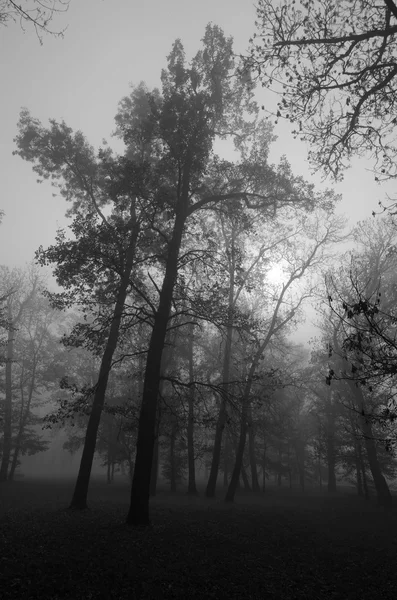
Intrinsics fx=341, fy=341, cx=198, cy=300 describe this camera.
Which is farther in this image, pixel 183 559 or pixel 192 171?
pixel 192 171

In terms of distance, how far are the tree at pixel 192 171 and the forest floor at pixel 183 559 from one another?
68.1 inches

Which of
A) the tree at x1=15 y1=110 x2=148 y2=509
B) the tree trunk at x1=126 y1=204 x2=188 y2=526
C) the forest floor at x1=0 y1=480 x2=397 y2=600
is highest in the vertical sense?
the tree at x1=15 y1=110 x2=148 y2=509

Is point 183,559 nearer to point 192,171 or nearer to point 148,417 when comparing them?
point 148,417

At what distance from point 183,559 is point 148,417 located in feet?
11.1

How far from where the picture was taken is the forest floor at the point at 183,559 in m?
5.83

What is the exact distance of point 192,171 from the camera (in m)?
11.2

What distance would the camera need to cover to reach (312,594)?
22.3 feet

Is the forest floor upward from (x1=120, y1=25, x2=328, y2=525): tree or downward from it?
downward

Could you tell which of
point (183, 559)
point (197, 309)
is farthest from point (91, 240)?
point (183, 559)

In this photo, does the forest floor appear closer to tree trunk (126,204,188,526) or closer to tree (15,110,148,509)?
tree trunk (126,204,188,526)

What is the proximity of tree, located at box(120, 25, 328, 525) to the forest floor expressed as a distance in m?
1.73

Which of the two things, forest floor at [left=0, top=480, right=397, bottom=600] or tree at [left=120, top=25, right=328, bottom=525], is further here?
tree at [left=120, top=25, right=328, bottom=525]

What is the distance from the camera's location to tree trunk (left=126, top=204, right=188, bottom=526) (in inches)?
363

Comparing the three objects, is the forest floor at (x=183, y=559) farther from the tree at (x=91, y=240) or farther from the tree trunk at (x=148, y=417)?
the tree at (x=91, y=240)
